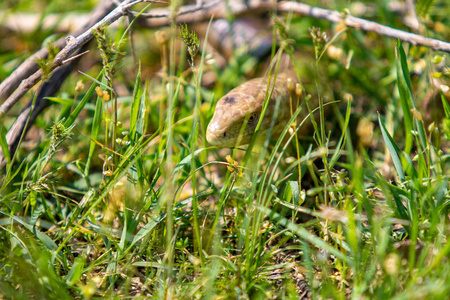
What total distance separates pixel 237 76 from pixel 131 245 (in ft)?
6.12

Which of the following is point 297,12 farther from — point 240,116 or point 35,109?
point 35,109

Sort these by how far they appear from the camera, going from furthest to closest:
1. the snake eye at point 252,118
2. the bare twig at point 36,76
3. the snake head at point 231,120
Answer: the snake eye at point 252,118
the snake head at point 231,120
the bare twig at point 36,76

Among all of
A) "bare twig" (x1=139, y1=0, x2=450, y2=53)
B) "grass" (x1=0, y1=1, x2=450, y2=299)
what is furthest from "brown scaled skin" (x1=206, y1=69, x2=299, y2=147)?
"bare twig" (x1=139, y1=0, x2=450, y2=53)

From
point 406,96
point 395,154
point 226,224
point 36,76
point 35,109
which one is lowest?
point 226,224

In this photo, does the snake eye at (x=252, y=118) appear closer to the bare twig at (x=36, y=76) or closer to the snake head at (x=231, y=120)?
the snake head at (x=231, y=120)

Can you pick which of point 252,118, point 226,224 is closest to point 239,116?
point 252,118

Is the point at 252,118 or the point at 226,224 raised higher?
the point at 252,118

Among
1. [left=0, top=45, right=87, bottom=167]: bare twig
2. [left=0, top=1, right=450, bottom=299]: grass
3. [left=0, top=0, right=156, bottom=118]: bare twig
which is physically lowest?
[left=0, top=1, right=450, bottom=299]: grass

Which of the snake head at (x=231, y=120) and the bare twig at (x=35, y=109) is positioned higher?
the bare twig at (x=35, y=109)

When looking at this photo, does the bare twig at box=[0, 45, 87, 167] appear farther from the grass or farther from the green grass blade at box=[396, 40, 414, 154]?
the green grass blade at box=[396, 40, 414, 154]

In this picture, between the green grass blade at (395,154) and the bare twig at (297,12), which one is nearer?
the green grass blade at (395,154)

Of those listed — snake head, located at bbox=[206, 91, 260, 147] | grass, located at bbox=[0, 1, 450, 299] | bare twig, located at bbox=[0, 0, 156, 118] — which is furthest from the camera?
snake head, located at bbox=[206, 91, 260, 147]

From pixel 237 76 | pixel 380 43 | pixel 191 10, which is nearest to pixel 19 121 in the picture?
pixel 191 10

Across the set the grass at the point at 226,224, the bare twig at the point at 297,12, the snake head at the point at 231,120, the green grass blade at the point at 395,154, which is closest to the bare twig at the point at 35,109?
the grass at the point at 226,224
